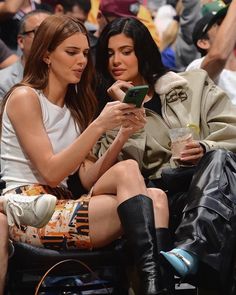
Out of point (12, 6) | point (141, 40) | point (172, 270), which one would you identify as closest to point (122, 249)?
point (172, 270)

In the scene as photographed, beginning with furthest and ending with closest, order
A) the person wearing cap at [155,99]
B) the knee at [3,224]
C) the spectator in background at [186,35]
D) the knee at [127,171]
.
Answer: the spectator in background at [186,35], the person wearing cap at [155,99], the knee at [127,171], the knee at [3,224]

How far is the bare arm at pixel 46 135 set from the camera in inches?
136

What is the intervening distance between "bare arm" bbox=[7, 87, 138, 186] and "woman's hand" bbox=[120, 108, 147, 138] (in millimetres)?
60

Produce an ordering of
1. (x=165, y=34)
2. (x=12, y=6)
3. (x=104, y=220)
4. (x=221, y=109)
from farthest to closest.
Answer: (x=165, y=34) → (x=12, y=6) → (x=221, y=109) → (x=104, y=220)

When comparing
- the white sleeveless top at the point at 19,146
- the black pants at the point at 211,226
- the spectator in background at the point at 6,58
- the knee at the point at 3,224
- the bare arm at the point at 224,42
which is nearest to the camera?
the black pants at the point at 211,226

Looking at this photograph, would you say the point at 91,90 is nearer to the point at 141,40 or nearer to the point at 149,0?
the point at 141,40

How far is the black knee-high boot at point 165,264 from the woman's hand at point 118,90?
0.74 m

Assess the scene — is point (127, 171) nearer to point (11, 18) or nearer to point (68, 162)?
point (68, 162)

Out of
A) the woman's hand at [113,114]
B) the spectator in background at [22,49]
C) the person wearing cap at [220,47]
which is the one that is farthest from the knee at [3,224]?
the person wearing cap at [220,47]

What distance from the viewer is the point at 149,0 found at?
7.40 metres

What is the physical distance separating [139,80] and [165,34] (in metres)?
2.66

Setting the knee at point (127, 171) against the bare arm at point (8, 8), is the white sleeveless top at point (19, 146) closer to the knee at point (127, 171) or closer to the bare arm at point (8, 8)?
the knee at point (127, 171)

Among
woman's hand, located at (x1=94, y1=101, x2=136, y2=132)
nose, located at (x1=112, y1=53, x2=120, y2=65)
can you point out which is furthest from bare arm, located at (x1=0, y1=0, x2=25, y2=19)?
woman's hand, located at (x1=94, y1=101, x2=136, y2=132)

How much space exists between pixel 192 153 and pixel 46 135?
716 mm
